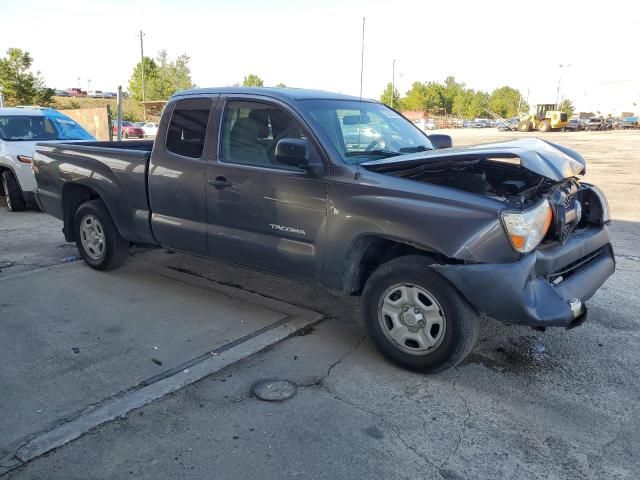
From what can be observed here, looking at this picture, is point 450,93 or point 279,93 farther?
point 450,93

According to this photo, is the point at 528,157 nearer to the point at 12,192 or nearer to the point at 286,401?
the point at 286,401

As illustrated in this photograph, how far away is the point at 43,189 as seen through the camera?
20.4 ft

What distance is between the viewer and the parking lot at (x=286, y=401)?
269cm

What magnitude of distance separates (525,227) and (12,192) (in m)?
8.87

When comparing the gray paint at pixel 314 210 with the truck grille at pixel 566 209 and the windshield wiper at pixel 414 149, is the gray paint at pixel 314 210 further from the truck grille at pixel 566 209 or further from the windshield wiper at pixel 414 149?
the windshield wiper at pixel 414 149

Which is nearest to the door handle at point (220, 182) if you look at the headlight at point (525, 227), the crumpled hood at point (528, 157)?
the crumpled hood at point (528, 157)

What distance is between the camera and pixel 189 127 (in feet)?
15.5

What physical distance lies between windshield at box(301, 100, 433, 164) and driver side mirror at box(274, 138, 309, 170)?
0.31 m

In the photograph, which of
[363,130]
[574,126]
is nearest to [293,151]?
[363,130]

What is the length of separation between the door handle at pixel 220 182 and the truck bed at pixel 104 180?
2.99 feet

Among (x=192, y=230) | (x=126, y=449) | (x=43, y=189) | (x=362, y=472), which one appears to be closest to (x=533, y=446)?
Answer: (x=362, y=472)

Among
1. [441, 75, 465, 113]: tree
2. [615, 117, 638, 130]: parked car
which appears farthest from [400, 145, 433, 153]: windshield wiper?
[441, 75, 465, 113]: tree

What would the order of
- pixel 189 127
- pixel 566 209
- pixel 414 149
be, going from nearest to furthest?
pixel 566 209 < pixel 414 149 < pixel 189 127

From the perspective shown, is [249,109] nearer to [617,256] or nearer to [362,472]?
[362,472]
